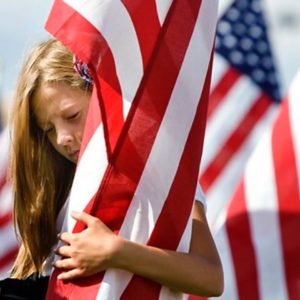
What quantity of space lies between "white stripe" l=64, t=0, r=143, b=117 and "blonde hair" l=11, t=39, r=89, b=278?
275 mm

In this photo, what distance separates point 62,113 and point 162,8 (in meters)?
0.31

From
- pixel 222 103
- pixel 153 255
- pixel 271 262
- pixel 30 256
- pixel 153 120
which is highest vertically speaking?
pixel 153 120

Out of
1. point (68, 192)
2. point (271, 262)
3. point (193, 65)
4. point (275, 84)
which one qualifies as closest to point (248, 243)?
point (271, 262)

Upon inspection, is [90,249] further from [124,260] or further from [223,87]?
[223,87]

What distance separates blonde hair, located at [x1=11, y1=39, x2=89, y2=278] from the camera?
10.2ft

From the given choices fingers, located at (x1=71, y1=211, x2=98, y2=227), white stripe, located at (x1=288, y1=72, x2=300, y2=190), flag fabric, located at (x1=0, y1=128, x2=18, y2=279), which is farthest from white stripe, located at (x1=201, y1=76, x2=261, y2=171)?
fingers, located at (x1=71, y1=211, x2=98, y2=227)

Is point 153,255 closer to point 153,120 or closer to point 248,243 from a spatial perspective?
point 153,120

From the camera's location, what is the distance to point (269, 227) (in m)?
4.25

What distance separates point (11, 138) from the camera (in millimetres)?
3223

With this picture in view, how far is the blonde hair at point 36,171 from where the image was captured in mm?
3111

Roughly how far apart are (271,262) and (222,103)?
127 inches

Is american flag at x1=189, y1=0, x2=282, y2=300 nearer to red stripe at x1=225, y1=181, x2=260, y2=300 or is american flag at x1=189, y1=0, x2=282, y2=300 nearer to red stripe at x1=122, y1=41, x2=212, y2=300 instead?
red stripe at x1=225, y1=181, x2=260, y2=300

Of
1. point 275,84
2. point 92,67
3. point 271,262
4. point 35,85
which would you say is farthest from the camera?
point 275,84

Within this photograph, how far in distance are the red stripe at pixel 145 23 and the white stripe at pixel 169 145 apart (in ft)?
0.26
